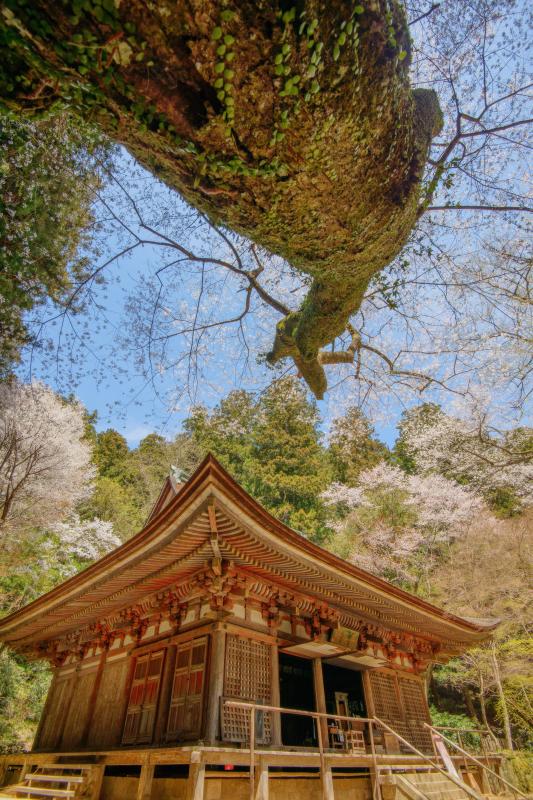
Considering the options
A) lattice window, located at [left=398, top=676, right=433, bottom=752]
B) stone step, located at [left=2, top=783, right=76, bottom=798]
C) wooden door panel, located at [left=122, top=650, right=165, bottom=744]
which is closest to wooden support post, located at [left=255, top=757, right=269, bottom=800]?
wooden door panel, located at [left=122, top=650, right=165, bottom=744]

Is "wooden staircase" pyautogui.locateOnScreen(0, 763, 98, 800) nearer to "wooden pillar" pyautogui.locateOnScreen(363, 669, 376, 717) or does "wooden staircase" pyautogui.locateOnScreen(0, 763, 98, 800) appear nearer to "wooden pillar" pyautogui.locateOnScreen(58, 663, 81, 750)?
"wooden pillar" pyautogui.locateOnScreen(58, 663, 81, 750)

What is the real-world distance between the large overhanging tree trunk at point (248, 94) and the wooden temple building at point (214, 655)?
2634mm

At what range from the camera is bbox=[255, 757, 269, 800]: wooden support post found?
479 cm

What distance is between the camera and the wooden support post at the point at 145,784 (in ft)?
16.9

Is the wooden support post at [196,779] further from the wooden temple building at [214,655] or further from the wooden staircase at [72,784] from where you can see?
the wooden staircase at [72,784]

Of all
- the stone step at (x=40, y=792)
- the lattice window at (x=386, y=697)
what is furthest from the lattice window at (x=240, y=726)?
the lattice window at (x=386, y=697)

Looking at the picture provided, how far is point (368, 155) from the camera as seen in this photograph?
3.05 m

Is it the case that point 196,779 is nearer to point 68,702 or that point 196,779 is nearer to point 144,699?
point 144,699

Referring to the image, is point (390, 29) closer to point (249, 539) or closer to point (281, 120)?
point (281, 120)

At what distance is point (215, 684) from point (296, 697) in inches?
244

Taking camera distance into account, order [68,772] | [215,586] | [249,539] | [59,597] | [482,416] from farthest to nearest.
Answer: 1. [482,416]
2. [68,772]
3. [59,597]
4. [215,586]
5. [249,539]

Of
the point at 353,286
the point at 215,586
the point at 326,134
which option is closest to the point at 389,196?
the point at 326,134

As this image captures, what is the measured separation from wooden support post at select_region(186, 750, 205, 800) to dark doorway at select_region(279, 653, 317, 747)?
5409 millimetres

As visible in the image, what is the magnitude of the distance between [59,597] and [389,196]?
7551 mm
